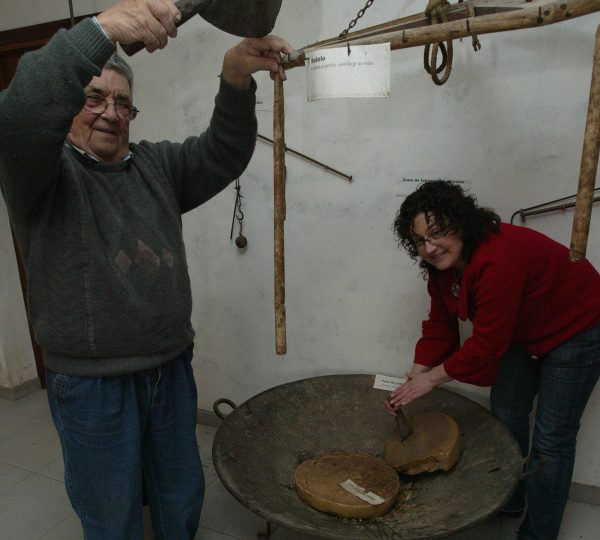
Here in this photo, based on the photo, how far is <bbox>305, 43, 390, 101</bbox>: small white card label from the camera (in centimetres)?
96

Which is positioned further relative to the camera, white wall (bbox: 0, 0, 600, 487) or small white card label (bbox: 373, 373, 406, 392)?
small white card label (bbox: 373, 373, 406, 392)

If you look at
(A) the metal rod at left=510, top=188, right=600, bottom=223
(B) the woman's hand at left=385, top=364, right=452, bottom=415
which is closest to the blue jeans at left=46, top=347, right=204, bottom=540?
(B) the woman's hand at left=385, top=364, right=452, bottom=415

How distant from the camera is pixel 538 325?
1.41 meters

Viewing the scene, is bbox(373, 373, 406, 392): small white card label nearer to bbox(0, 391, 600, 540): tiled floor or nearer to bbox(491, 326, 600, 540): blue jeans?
bbox(491, 326, 600, 540): blue jeans

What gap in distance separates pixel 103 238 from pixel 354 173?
0.97m

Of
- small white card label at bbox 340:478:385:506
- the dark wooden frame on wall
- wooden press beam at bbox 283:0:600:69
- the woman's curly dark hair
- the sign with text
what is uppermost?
the dark wooden frame on wall

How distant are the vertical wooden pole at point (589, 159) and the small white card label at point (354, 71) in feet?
1.17

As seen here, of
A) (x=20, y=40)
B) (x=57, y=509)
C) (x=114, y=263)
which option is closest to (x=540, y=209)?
(x=114, y=263)

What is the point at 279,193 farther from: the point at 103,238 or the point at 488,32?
the point at 488,32

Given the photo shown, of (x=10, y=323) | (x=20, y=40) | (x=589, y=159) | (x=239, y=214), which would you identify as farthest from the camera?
(x=10, y=323)

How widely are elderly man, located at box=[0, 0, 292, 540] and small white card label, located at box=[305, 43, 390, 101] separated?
210 millimetres

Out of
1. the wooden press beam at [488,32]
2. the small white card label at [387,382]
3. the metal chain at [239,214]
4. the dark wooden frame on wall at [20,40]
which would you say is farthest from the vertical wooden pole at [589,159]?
the dark wooden frame on wall at [20,40]

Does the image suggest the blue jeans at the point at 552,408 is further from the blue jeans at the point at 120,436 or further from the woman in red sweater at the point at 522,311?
the blue jeans at the point at 120,436

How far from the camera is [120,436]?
50.6 inches
